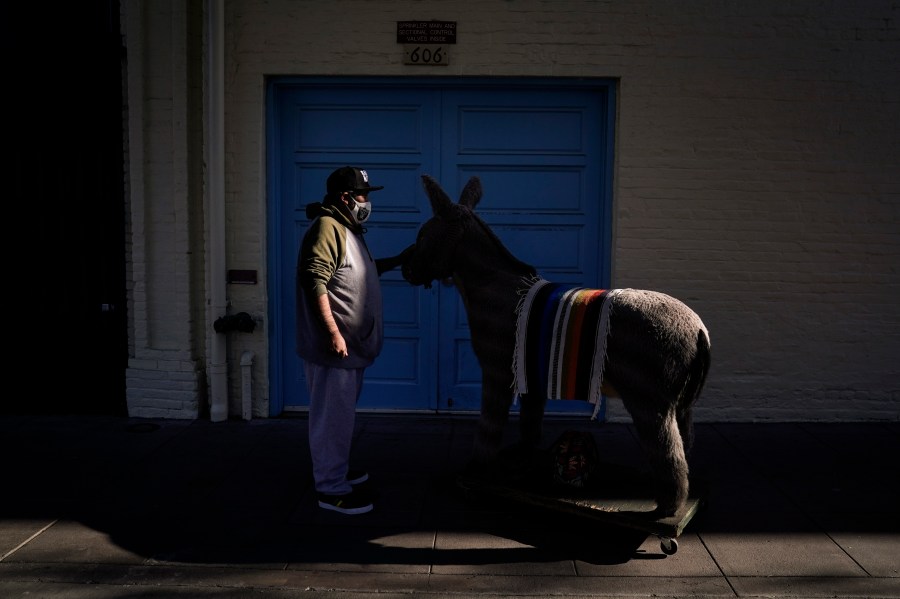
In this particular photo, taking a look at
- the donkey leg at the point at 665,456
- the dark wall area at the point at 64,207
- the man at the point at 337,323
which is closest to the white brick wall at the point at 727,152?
the dark wall area at the point at 64,207

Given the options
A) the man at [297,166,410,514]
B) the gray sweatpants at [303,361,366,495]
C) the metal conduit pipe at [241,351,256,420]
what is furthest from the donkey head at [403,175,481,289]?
the metal conduit pipe at [241,351,256,420]

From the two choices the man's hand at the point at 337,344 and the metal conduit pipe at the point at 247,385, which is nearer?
the man's hand at the point at 337,344

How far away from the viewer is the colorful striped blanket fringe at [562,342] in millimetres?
4113

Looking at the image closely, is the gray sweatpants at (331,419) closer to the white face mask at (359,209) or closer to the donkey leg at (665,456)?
the white face mask at (359,209)

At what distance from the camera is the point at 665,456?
3.99 meters

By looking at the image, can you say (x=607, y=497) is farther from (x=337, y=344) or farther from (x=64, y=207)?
(x=64, y=207)

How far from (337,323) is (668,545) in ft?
6.84

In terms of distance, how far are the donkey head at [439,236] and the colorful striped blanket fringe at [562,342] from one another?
0.51 m

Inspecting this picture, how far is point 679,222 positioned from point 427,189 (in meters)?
2.85

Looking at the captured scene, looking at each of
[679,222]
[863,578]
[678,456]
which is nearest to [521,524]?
[678,456]

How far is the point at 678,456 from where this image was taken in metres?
4.01

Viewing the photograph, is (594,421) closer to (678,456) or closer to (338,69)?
(678,456)

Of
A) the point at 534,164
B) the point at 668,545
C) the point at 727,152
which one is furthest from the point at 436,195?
the point at 727,152

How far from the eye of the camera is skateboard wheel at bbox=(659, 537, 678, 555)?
13.4 feet
